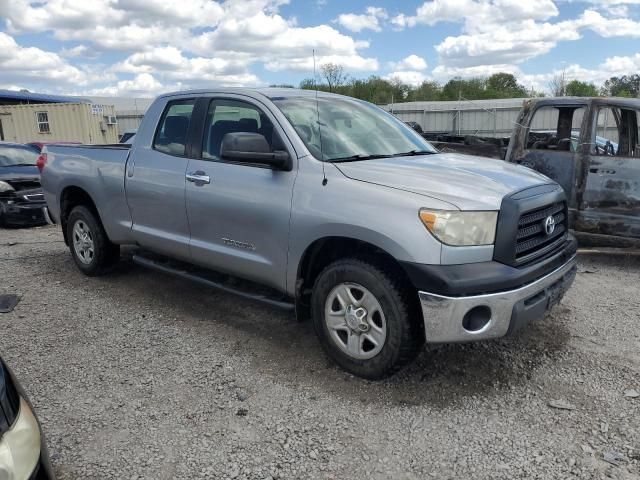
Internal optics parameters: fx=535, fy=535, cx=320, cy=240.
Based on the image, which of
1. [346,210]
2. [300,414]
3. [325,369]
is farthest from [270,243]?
[300,414]

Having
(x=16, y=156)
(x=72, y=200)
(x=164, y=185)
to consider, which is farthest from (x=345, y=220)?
(x=16, y=156)

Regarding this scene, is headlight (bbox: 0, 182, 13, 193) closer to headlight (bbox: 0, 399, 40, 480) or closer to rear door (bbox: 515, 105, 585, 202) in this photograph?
rear door (bbox: 515, 105, 585, 202)

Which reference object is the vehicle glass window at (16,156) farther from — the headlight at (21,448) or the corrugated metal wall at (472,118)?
the corrugated metal wall at (472,118)

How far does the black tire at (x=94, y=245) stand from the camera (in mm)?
5469

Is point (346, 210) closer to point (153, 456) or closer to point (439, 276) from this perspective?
point (439, 276)

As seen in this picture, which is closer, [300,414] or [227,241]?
[300,414]

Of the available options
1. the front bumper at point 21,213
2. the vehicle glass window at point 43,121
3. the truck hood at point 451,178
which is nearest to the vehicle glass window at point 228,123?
the truck hood at point 451,178

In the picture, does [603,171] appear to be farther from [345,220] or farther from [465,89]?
[465,89]

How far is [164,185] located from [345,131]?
5.27ft

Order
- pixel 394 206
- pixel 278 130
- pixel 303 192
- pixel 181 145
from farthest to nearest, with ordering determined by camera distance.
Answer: pixel 181 145, pixel 278 130, pixel 303 192, pixel 394 206

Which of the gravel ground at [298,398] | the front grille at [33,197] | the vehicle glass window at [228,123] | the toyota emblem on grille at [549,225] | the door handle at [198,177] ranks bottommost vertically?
the gravel ground at [298,398]

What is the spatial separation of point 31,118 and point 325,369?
24.6 m

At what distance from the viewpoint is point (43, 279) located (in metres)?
5.84

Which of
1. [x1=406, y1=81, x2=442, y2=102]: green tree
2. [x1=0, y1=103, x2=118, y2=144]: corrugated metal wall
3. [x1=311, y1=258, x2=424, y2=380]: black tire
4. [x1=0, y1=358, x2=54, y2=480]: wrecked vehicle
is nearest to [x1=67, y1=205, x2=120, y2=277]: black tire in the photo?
[x1=311, y1=258, x2=424, y2=380]: black tire
